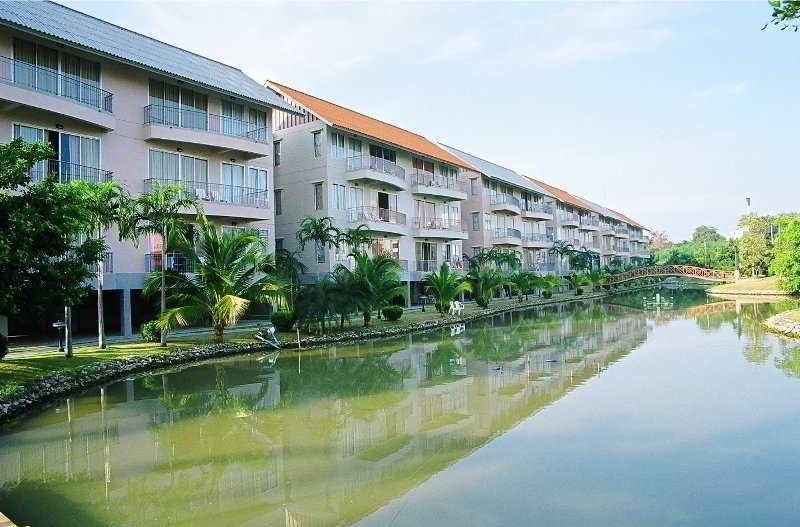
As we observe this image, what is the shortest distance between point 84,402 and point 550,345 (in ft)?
49.4

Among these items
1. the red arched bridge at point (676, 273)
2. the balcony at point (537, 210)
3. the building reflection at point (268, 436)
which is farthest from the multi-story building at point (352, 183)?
the red arched bridge at point (676, 273)

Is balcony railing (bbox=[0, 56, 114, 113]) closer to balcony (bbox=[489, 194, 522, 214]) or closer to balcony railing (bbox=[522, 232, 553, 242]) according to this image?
balcony (bbox=[489, 194, 522, 214])

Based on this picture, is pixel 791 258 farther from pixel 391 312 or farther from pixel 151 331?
pixel 151 331

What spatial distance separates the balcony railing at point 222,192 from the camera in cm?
2403

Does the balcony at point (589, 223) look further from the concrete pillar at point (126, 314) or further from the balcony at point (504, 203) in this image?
the concrete pillar at point (126, 314)

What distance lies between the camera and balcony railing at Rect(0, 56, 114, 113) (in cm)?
1879

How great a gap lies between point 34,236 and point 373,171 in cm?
2237

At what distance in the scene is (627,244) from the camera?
92750 millimetres

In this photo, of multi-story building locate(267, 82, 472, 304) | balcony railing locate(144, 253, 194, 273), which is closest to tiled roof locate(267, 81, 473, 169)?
multi-story building locate(267, 82, 472, 304)

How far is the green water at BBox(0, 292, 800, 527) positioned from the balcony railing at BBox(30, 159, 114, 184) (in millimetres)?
8572

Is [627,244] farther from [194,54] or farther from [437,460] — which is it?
[437,460]

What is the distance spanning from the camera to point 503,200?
51625 mm

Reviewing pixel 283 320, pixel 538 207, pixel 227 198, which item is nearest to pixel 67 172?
pixel 227 198

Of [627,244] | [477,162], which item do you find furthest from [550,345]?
[627,244]
